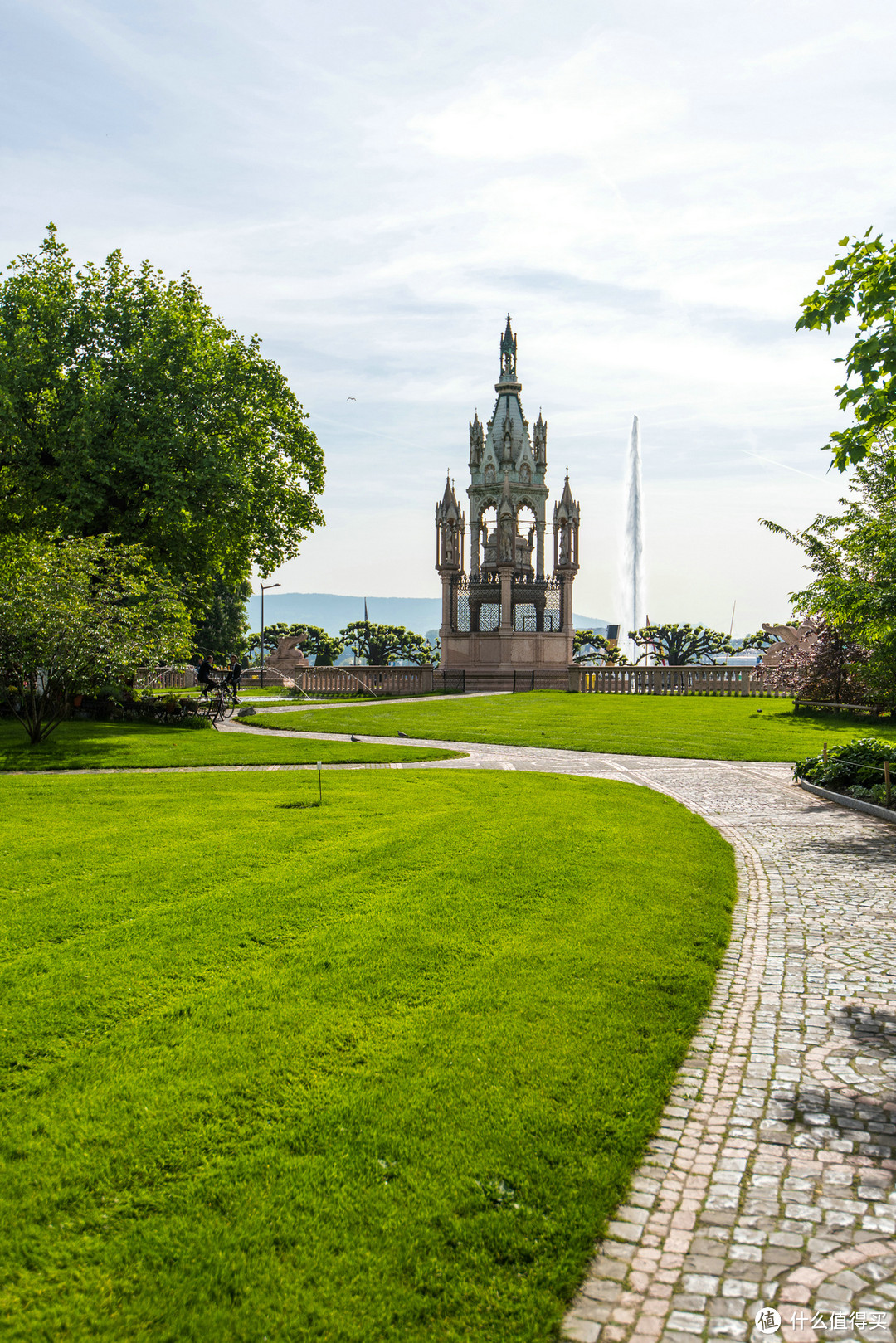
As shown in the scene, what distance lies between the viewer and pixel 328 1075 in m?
4.69

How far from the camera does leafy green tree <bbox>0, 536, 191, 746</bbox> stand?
19141 millimetres

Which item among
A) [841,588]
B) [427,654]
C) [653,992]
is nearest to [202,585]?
[841,588]

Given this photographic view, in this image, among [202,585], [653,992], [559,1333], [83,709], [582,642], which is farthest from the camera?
[582,642]

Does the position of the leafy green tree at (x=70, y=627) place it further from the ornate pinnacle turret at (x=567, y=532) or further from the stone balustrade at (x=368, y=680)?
the ornate pinnacle turret at (x=567, y=532)

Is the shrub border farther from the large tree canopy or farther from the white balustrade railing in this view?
the white balustrade railing

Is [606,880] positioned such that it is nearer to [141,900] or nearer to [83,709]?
[141,900]

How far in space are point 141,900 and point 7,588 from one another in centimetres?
1423

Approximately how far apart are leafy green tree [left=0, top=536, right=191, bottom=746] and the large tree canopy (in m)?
3.26

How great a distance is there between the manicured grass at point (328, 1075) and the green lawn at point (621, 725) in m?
12.0

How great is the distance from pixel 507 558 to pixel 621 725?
73.5 ft

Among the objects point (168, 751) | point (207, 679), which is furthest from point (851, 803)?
point (207, 679)

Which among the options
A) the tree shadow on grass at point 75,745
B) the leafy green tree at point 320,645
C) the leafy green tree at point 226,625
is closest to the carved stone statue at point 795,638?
the tree shadow on grass at point 75,745

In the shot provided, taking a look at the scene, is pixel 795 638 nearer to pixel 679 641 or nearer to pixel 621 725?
pixel 621 725

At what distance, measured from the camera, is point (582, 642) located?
72688 mm
